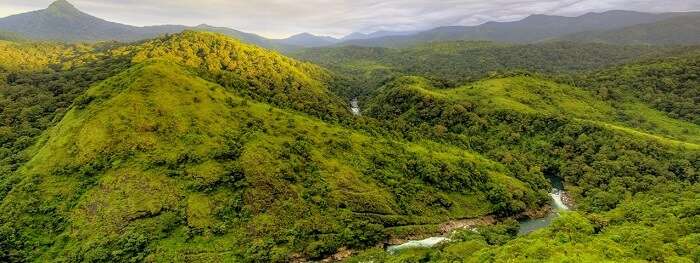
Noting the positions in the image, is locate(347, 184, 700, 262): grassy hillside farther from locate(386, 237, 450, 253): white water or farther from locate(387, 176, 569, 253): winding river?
locate(387, 176, 569, 253): winding river

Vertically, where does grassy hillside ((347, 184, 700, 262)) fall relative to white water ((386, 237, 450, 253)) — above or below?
above

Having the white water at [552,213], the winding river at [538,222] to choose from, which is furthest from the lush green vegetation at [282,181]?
the white water at [552,213]

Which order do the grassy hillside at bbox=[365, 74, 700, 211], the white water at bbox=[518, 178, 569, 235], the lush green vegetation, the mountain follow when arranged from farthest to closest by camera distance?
the grassy hillside at bbox=[365, 74, 700, 211]
the white water at bbox=[518, 178, 569, 235]
the mountain
the lush green vegetation

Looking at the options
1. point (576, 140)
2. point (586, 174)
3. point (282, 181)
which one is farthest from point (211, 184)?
point (576, 140)

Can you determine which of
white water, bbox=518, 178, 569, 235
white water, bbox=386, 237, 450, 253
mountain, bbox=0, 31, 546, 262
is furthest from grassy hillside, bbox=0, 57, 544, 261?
white water, bbox=518, 178, 569, 235

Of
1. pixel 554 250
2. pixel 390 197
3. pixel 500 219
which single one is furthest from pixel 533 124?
pixel 554 250

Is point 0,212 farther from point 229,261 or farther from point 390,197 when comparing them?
point 390,197

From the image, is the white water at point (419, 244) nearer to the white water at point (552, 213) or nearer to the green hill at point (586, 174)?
the green hill at point (586, 174)
